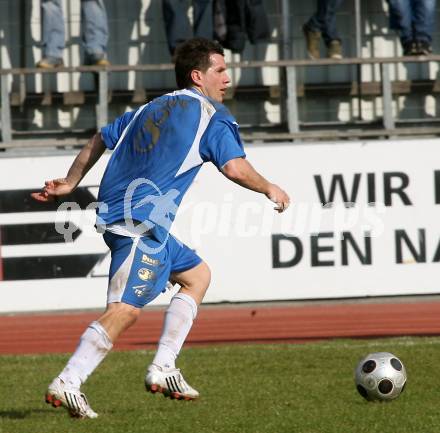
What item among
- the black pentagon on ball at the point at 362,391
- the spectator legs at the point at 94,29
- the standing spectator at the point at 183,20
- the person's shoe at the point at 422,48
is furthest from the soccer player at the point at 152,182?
the person's shoe at the point at 422,48

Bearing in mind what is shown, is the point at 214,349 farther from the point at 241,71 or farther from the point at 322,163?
the point at 241,71

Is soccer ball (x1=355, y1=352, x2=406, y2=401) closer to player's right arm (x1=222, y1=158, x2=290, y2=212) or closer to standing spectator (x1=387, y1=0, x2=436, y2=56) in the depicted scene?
player's right arm (x1=222, y1=158, x2=290, y2=212)

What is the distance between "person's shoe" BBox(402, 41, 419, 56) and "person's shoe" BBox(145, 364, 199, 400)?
1041cm

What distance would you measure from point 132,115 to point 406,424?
244 cm

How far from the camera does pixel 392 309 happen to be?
15305mm

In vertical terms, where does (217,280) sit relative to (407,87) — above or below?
below

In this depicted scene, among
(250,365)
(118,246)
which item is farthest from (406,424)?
(250,365)

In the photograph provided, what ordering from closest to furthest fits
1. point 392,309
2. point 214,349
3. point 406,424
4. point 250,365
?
point 406,424
point 250,365
point 214,349
point 392,309

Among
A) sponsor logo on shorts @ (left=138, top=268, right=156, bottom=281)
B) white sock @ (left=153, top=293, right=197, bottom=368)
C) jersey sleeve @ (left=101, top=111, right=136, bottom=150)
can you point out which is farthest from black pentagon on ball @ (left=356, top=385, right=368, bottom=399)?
jersey sleeve @ (left=101, top=111, right=136, bottom=150)

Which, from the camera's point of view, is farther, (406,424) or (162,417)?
(162,417)

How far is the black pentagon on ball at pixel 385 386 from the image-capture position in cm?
772

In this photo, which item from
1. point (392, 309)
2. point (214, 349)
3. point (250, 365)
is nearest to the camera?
point (250, 365)

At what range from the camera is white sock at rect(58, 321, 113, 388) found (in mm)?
7059

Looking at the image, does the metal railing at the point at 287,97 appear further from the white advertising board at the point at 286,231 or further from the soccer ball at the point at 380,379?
the soccer ball at the point at 380,379
